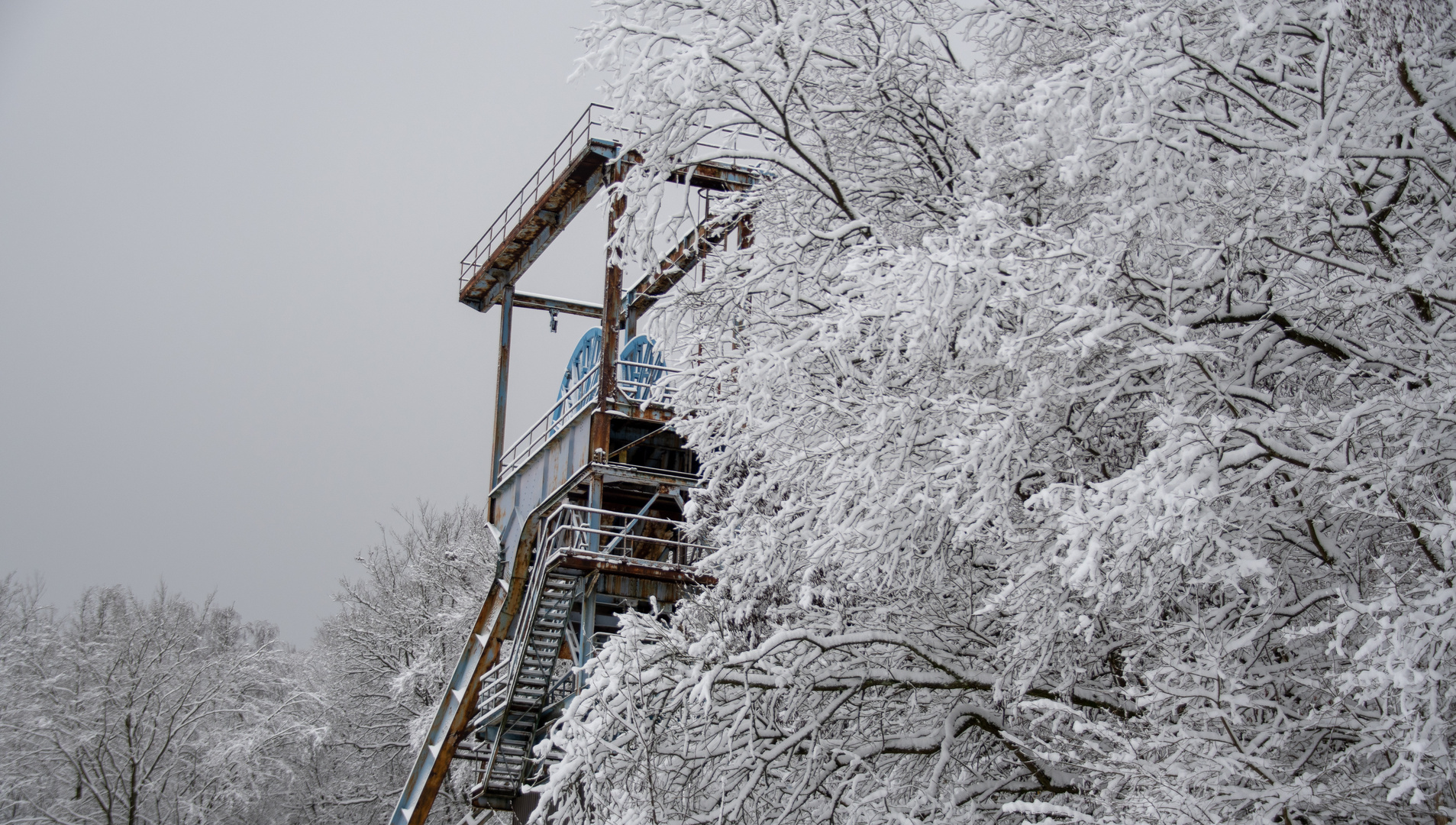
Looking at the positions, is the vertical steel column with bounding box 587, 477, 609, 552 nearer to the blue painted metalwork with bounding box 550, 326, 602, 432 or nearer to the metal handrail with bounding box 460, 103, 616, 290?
the blue painted metalwork with bounding box 550, 326, 602, 432

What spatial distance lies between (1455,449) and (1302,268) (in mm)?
1466

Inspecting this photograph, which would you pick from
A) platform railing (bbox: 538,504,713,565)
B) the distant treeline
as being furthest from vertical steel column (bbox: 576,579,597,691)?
the distant treeline

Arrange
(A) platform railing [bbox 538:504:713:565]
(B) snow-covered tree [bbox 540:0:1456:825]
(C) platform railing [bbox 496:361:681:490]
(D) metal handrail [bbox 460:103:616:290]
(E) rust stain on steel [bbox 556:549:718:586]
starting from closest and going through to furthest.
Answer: (B) snow-covered tree [bbox 540:0:1456:825] → (E) rust stain on steel [bbox 556:549:718:586] → (A) platform railing [bbox 538:504:713:565] → (C) platform railing [bbox 496:361:681:490] → (D) metal handrail [bbox 460:103:616:290]

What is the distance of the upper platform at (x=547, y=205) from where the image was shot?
18875mm

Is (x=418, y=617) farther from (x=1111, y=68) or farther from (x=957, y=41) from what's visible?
(x=1111, y=68)

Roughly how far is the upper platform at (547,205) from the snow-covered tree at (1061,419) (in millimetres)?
7945

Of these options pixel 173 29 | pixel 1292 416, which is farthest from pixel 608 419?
pixel 173 29

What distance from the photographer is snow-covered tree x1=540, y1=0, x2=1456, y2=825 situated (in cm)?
556

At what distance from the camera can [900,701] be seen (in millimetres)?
8375

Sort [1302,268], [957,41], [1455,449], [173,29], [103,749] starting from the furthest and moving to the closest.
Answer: [173,29] → [103,749] → [957,41] → [1302,268] → [1455,449]

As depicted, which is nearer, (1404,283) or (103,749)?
(1404,283)

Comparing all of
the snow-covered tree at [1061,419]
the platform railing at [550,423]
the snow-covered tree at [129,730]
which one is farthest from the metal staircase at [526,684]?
the snow-covered tree at [129,730]

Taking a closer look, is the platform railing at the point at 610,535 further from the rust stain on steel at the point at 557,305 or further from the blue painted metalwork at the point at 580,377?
the rust stain on steel at the point at 557,305

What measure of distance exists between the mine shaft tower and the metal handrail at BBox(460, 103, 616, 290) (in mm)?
50
